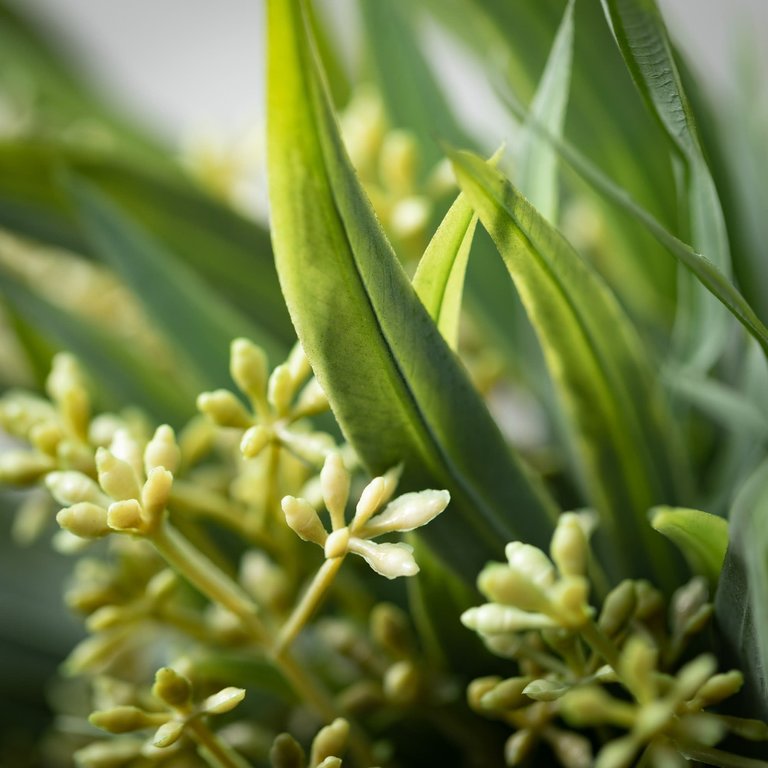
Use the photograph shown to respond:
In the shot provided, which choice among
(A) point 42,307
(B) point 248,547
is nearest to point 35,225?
(A) point 42,307

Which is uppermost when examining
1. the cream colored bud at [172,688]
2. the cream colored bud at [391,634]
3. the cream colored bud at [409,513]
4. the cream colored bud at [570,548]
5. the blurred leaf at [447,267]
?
the blurred leaf at [447,267]

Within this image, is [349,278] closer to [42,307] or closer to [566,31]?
[566,31]

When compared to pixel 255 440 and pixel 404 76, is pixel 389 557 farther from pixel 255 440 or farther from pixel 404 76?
pixel 404 76

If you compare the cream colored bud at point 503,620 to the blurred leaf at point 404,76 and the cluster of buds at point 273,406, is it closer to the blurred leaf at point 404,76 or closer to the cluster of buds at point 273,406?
the cluster of buds at point 273,406

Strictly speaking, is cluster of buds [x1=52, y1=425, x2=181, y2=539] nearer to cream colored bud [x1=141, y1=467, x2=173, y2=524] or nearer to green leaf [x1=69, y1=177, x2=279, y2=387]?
cream colored bud [x1=141, y1=467, x2=173, y2=524]

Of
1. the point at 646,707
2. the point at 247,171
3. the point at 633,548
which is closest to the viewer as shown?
the point at 646,707

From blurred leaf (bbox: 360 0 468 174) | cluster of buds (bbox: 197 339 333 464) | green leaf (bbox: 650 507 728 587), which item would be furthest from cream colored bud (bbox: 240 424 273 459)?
blurred leaf (bbox: 360 0 468 174)

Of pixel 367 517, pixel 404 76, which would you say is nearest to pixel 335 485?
pixel 367 517

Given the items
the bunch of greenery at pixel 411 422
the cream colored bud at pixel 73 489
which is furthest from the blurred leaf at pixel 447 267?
the cream colored bud at pixel 73 489
